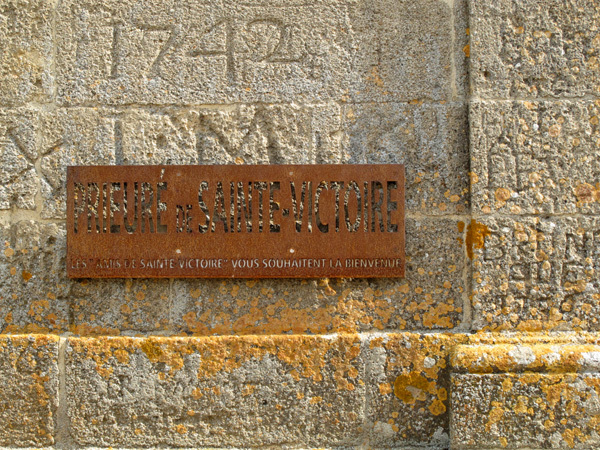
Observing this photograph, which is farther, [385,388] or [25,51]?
[25,51]

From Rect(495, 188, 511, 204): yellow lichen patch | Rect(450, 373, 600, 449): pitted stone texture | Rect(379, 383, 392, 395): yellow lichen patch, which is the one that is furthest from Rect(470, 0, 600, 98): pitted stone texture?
Rect(379, 383, 392, 395): yellow lichen patch

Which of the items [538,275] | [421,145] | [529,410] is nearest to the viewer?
[529,410]

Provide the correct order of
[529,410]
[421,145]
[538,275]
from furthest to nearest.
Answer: [421,145] < [538,275] < [529,410]

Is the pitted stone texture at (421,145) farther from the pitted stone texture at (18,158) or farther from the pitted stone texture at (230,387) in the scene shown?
the pitted stone texture at (18,158)

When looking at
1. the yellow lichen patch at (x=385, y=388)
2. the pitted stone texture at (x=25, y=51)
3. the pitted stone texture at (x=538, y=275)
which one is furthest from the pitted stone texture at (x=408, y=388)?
the pitted stone texture at (x=25, y=51)

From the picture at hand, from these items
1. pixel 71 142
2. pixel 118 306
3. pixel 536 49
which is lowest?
pixel 118 306

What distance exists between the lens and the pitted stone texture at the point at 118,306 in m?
2.13

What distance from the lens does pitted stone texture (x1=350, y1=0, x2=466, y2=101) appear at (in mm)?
2178

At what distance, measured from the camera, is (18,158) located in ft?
7.15

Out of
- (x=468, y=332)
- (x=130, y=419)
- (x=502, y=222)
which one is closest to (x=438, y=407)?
(x=468, y=332)

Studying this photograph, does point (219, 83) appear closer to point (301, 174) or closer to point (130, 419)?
point (301, 174)

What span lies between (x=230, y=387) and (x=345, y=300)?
23.4 inches

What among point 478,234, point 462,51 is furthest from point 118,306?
point 462,51

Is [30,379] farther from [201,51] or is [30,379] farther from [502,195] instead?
[502,195]
